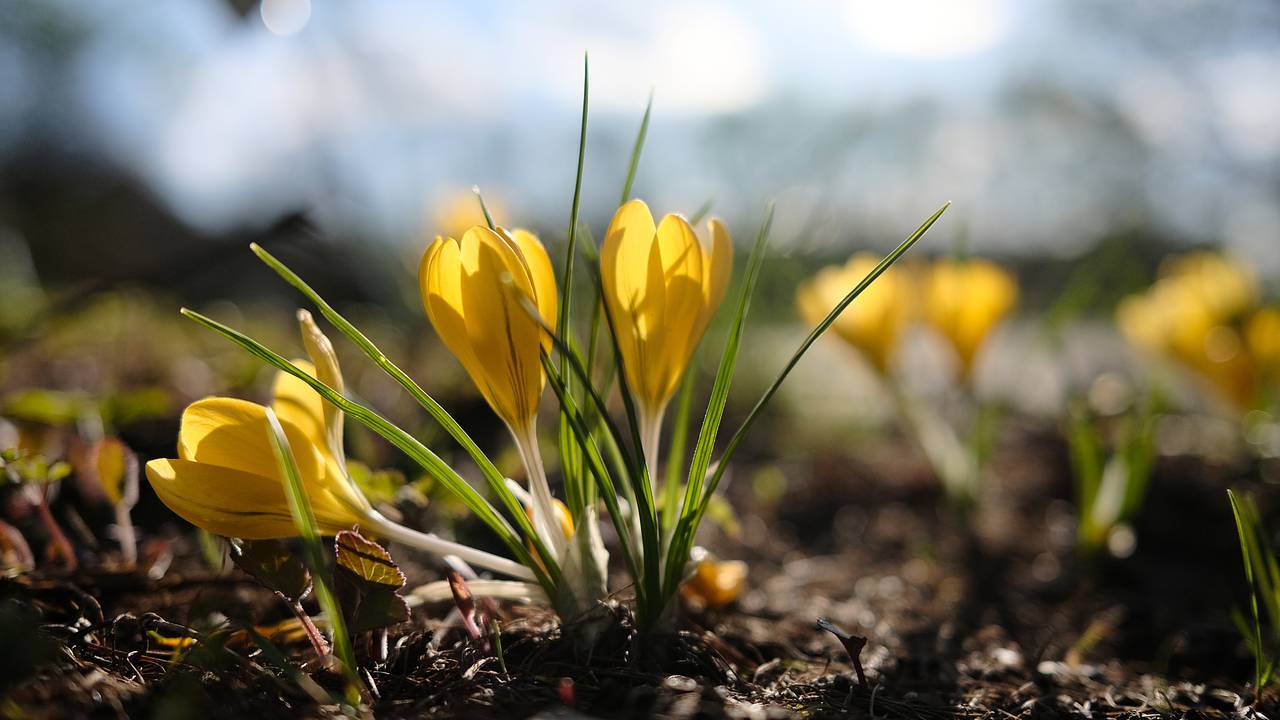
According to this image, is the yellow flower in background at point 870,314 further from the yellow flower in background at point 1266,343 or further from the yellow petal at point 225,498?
the yellow petal at point 225,498

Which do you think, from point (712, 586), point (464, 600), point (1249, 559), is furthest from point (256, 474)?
point (1249, 559)

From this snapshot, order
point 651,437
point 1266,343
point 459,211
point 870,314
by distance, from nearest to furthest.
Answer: point 651,437
point 870,314
point 1266,343
point 459,211

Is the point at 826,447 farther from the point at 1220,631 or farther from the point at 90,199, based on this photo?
the point at 90,199

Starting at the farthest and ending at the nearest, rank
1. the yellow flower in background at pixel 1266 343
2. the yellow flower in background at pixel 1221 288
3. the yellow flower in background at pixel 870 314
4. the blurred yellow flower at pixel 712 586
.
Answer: the yellow flower in background at pixel 1221 288 → the yellow flower in background at pixel 1266 343 → the yellow flower in background at pixel 870 314 → the blurred yellow flower at pixel 712 586

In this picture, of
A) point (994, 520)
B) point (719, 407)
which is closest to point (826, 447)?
point (994, 520)

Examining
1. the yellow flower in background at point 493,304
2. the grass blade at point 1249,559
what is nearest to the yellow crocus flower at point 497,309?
the yellow flower in background at point 493,304

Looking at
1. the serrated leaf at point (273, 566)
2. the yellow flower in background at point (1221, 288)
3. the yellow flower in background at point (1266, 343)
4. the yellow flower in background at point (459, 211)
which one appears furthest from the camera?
the yellow flower in background at point (459, 211)

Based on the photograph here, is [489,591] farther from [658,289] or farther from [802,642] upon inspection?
[802,642]

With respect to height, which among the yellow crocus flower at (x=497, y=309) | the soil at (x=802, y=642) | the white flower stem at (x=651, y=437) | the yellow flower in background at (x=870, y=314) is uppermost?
the yellow flower in background at (x=870, y=314)
